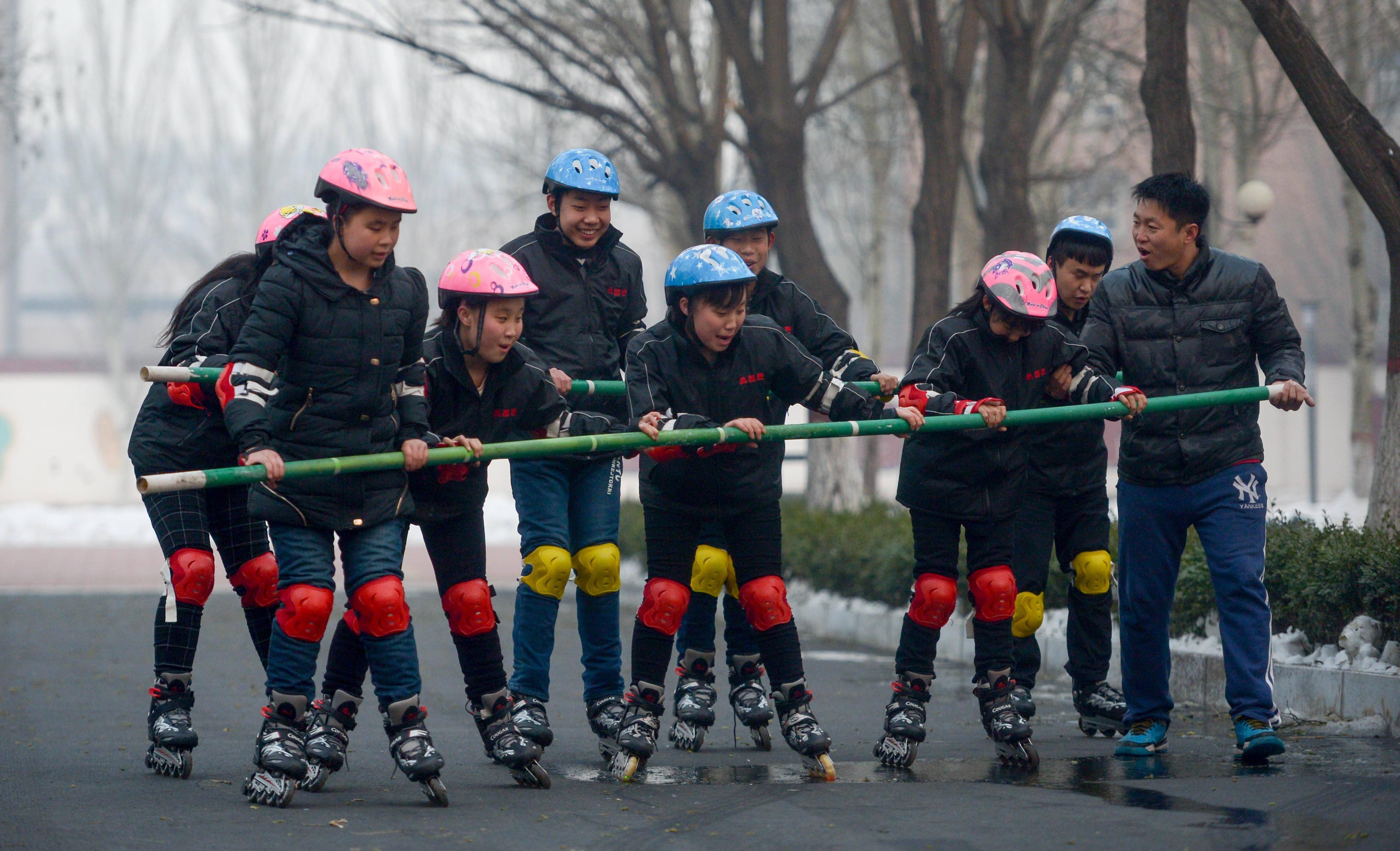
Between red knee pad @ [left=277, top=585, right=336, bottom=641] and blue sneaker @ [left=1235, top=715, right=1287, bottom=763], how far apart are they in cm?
295

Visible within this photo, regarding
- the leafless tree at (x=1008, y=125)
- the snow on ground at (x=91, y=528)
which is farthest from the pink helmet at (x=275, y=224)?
the snow on ground at (x=91, y=528)

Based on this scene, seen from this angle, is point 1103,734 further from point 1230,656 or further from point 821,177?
point 821,177

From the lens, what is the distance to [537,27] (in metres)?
16.7

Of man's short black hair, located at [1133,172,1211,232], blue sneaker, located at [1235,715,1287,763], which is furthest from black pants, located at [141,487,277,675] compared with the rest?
man's short black hair, located at [1133,172,1211,232]

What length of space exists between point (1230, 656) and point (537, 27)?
41.7 feet

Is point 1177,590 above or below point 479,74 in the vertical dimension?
below

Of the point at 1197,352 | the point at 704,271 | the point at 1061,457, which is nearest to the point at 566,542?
the point at 704,271

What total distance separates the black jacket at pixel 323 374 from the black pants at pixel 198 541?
78 centimetres

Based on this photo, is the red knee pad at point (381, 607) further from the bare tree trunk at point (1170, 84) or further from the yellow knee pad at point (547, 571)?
the bare tree trunk at point (1170, 84)

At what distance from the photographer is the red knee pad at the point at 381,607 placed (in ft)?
15.9

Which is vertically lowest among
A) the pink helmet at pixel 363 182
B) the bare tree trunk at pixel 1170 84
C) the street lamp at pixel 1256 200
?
the pink helmet at pixel 363 182

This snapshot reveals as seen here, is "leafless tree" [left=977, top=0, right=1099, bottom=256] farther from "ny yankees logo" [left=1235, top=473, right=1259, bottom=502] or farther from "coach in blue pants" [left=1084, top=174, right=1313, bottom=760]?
"ny yankees logo" [left=1235, top=473, right=1259, bottom=502]

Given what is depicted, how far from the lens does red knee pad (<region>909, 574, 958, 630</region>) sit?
5.55 m


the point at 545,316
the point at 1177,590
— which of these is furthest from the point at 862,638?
the point at 545,316
